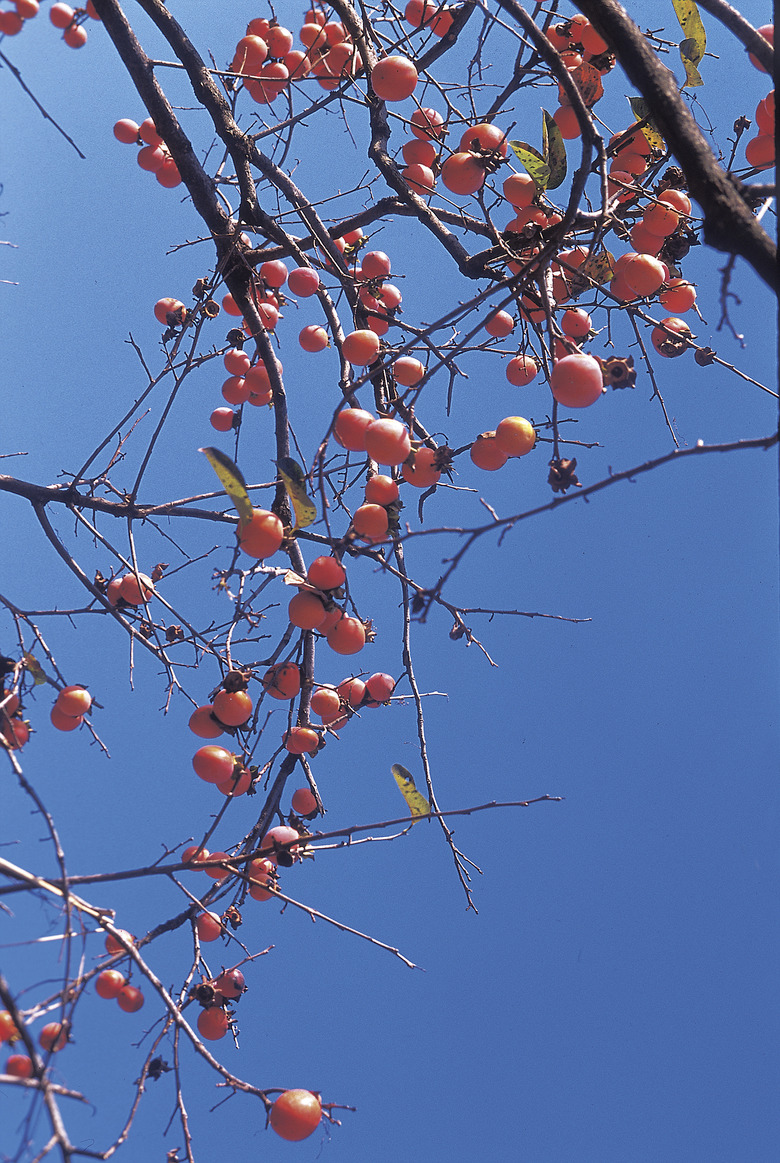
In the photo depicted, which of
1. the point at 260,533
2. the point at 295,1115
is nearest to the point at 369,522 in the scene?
the point at 260,533

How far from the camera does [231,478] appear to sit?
4.19ft

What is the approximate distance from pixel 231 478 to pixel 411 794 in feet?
2.37

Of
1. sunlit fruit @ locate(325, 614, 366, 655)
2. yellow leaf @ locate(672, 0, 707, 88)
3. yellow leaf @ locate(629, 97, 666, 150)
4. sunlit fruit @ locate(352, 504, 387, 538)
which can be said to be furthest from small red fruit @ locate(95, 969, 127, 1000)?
yellow leaf @ locate(672, 0, 707, 88)

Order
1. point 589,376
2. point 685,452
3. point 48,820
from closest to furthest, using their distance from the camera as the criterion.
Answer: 1. point 685,452
2. point 48,820
3. point 589,376

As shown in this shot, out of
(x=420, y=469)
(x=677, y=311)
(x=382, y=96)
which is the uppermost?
(x=382, y=96)

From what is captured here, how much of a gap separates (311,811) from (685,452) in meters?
1.45

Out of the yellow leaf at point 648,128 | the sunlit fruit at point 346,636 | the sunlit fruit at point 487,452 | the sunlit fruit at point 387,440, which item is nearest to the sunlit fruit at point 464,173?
the yellow leaf at point 648,128

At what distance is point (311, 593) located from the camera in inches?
55.2

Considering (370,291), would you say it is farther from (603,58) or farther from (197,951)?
(197,951)

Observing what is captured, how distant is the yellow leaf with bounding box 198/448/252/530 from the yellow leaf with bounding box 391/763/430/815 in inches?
24.0

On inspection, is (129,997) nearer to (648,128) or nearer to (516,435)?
(516,435)

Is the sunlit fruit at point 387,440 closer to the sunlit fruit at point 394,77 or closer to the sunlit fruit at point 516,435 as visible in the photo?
the sunlit fruit at point 516,435

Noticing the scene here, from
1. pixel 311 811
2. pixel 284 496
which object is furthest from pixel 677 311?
pixel 311 811

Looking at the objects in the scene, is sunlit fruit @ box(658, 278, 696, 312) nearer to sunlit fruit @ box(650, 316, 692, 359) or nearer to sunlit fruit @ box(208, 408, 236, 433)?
sunlit fruit @ box(650, 316, 692, 359)
